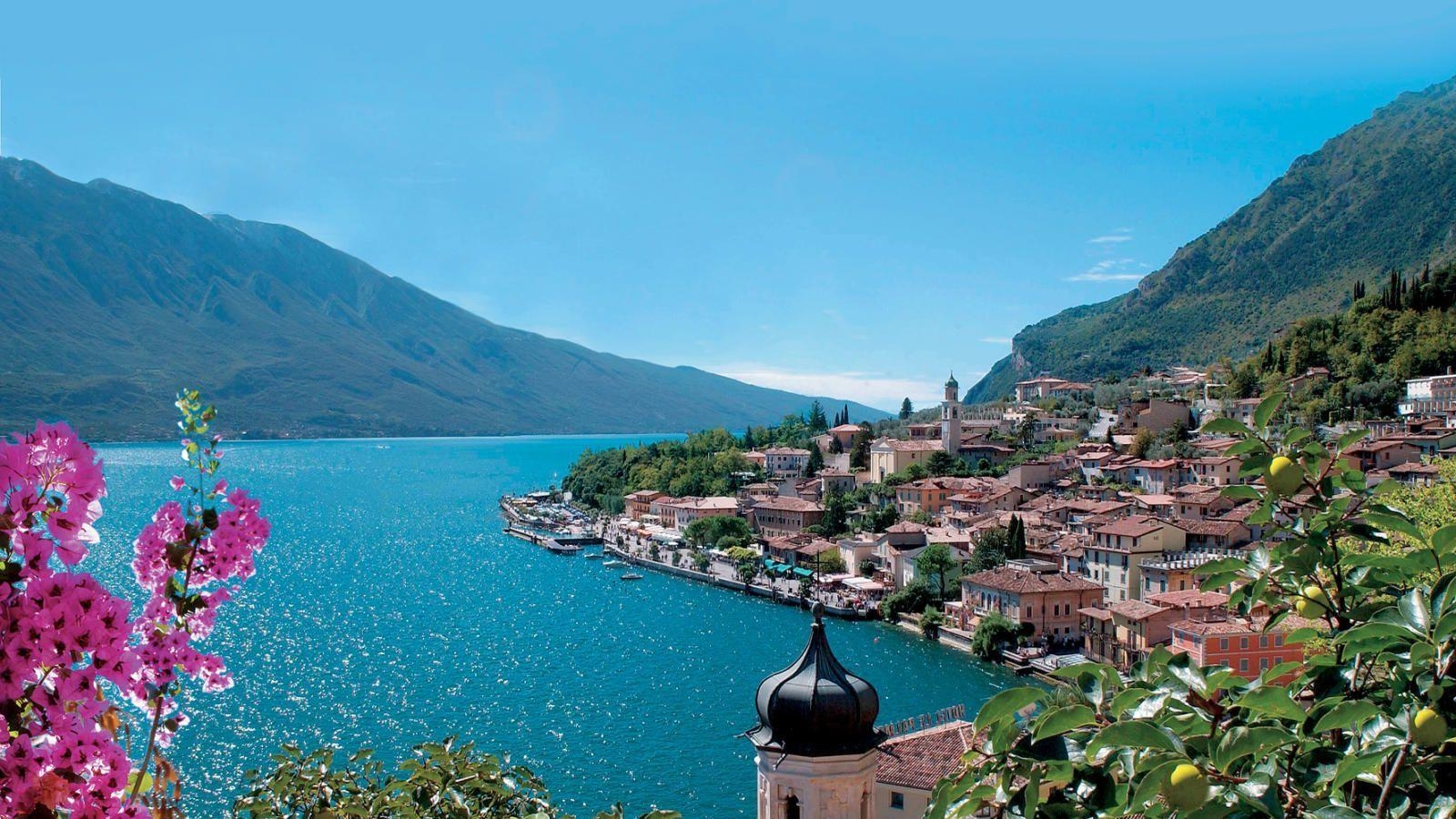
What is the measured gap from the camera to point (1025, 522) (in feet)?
143

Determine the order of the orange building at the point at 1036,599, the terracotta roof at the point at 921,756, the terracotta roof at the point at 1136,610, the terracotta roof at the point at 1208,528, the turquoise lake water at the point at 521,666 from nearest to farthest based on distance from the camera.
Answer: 1. the terracotta roof at the point at 921,756
2. the turquoise lake water at the point at 521,666
3. the terracotta roof at the point at 1136,610
4. the orange building at the point at 1036,599
5. the terracotta roof at the point at 1208,528

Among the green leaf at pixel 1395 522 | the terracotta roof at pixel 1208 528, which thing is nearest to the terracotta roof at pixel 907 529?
the terracotta roof at pixel 1208 528

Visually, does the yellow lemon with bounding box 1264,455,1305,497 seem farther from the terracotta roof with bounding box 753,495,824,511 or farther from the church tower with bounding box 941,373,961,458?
the church tower with bounding box 941,373,961,458

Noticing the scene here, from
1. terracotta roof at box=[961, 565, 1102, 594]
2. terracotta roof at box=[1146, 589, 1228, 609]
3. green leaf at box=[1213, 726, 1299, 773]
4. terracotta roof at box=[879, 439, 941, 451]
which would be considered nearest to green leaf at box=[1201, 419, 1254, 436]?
green leaf at box=[1213, 726, 1299, 773]

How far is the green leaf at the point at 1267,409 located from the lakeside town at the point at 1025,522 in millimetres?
341

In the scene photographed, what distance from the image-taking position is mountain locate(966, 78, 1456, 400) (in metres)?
98.7

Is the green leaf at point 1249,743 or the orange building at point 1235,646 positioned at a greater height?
the green leaf at point 1249,743

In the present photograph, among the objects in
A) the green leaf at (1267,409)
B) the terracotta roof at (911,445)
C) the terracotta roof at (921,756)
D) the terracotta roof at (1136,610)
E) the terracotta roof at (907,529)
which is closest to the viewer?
the green leaf at (1267,409)

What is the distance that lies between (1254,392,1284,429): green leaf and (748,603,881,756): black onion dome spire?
3819mm

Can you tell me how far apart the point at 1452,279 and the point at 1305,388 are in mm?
13457

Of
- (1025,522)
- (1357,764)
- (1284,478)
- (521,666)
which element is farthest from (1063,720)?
(1025,522)

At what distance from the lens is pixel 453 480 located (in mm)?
111750

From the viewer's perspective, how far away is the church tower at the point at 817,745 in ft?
17.5

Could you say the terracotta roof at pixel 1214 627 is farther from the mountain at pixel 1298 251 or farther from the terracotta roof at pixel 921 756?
the mountain at pixel 1298 251
